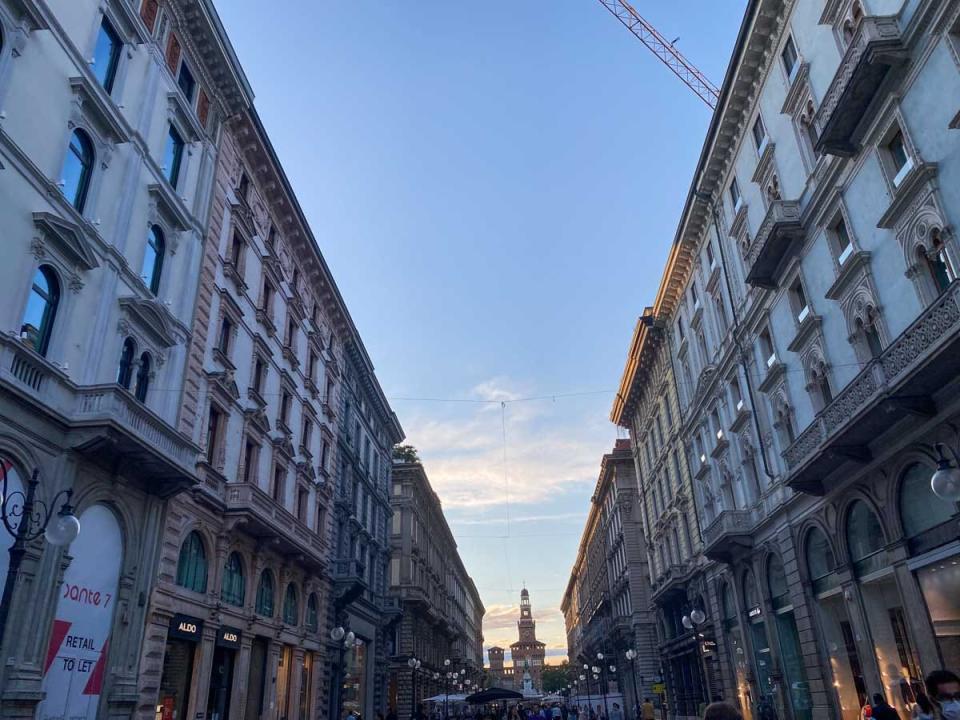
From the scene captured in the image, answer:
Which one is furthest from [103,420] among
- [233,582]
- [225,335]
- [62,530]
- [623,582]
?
[623,582]

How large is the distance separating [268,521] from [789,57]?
22.3m

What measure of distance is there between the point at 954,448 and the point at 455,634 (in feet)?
244

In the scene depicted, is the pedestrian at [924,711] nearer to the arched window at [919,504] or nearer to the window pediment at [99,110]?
the arched window at [919,504]

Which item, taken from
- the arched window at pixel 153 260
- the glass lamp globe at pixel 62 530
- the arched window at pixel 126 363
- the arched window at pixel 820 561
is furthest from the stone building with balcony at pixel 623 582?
the glass lamp globe at pixel 62 530

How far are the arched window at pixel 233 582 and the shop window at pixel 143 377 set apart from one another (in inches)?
261

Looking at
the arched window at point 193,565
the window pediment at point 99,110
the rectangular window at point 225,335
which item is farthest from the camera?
the rectangular window at point 225,335

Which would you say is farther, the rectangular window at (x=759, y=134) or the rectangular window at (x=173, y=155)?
the rectangular window at (x=759, y=134)

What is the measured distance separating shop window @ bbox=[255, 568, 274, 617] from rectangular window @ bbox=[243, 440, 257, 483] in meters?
3.55

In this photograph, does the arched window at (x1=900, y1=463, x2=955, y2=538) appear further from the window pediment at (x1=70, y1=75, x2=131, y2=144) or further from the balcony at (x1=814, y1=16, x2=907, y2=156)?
the window pediment at (x1=70, y1=75, x2=131, y2=144)

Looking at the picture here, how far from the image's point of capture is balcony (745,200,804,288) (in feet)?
72.7

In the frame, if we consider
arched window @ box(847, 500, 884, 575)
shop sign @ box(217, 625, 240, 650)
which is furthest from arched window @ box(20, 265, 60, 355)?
arched window @ box(847, 500, 884, 575)

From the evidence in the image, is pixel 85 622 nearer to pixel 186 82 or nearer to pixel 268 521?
pixel 268 521

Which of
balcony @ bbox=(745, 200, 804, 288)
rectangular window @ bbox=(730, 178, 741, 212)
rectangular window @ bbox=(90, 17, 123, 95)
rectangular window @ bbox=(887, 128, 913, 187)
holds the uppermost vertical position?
rectangular window @ bbox=(730, 178, 741, 212)

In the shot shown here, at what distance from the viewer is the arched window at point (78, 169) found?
17344 mm
